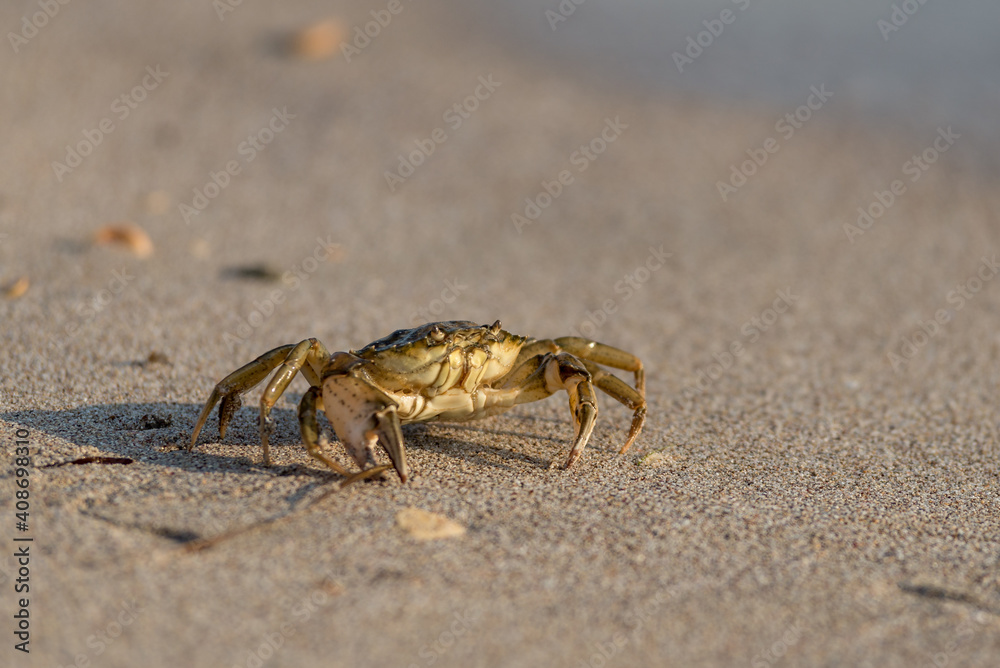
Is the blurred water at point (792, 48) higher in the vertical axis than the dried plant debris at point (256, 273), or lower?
higher

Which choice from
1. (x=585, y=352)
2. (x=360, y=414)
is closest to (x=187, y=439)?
(x=360, y=414)

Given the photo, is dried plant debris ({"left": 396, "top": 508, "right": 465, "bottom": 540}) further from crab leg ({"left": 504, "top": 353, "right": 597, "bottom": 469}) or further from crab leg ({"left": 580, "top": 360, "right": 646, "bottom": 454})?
crab leg ({"left": 580, "top": 360, "right": 646, "bottom": 454})

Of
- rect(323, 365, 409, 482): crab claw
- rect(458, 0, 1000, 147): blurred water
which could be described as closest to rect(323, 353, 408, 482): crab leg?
rect(323, 365, 409, 482): crab claw

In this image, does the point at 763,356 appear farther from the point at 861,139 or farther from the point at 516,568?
the point at 861,139

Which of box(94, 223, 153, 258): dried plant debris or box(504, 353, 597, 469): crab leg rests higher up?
box(504, 353, 597, 469): crab leg

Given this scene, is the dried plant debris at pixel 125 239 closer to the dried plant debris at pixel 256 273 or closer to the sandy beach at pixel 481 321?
the sandy beach at pixel 481 321

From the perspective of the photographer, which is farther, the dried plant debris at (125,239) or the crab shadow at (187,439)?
the dried plant debris at (125,239)

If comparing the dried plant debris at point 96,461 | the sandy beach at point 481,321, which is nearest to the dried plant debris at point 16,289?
the sandy beach at point 481,321
